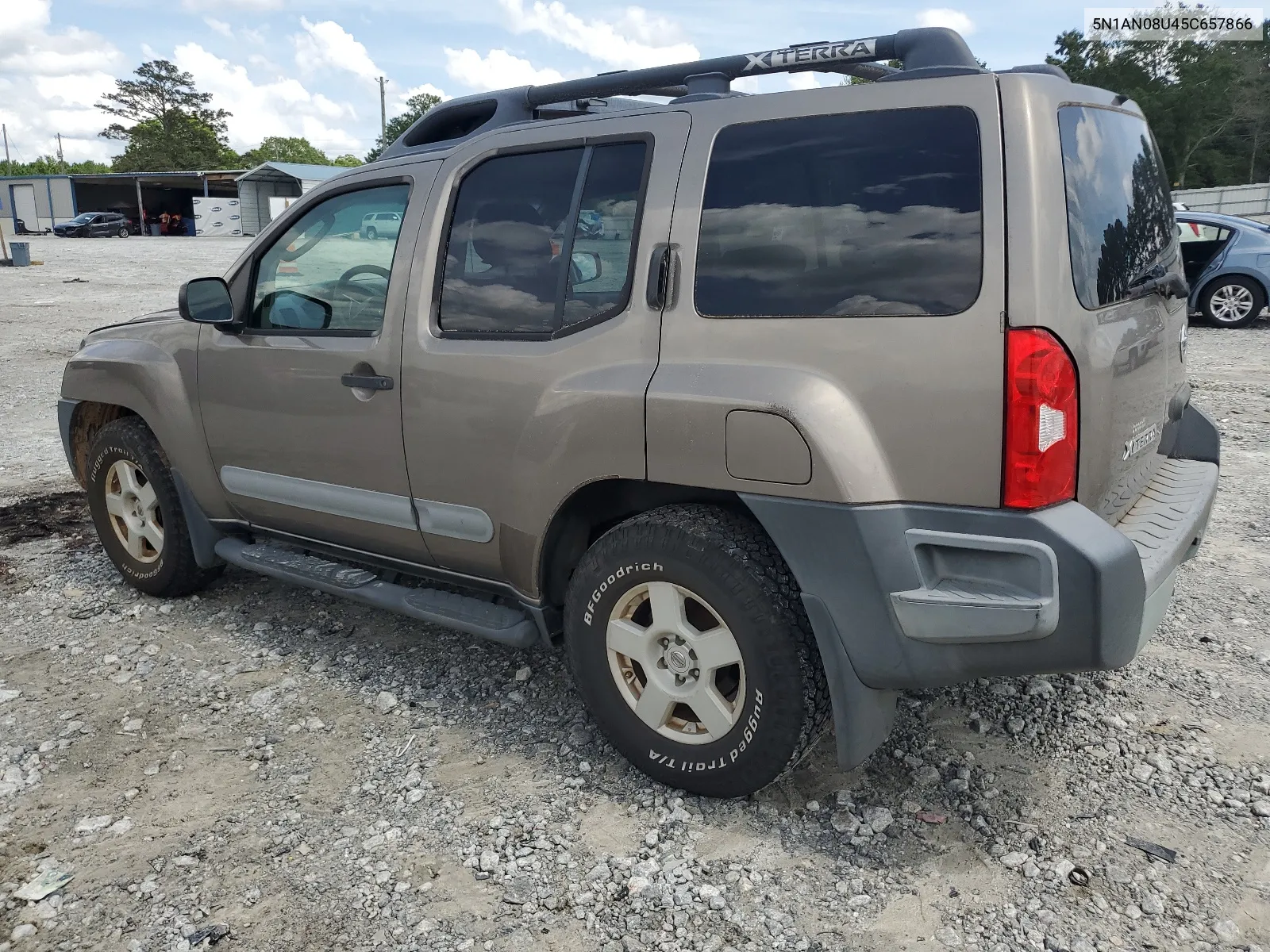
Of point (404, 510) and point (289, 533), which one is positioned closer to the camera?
point (404, 510)

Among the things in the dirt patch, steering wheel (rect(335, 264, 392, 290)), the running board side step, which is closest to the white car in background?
steering wheel (rect(335, 264, 392, 290))

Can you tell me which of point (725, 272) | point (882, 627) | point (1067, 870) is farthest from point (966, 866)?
point (725, 272)

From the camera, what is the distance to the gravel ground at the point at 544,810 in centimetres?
247

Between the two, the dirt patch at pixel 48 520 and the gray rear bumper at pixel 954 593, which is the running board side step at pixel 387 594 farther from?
the dirt patch at pixel 48 520

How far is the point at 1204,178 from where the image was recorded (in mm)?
54094

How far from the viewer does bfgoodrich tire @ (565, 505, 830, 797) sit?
2.66m

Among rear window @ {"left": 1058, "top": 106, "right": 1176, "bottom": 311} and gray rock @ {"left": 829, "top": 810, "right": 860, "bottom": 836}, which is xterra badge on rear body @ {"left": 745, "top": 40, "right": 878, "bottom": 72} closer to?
rear window @ {"left": 1058, "top": 106, "right": 1176, "bottom": 311}

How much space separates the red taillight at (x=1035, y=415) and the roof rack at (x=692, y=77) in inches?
28.4

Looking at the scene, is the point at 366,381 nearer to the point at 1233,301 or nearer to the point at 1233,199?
the point at 1233,301

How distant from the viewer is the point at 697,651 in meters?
2.79

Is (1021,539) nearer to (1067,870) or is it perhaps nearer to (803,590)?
(803,590)

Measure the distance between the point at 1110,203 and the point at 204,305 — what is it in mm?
3146

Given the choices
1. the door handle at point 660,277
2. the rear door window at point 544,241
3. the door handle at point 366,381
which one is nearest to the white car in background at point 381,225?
the rear door window at point 544,241

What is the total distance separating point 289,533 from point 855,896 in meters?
2.60
